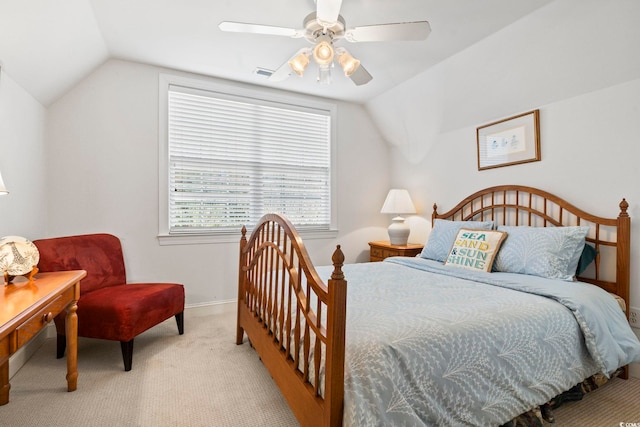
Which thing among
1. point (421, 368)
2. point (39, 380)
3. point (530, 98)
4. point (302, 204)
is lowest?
point (39, 380)

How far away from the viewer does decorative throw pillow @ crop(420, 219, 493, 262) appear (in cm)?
279

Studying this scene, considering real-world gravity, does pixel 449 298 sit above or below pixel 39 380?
above

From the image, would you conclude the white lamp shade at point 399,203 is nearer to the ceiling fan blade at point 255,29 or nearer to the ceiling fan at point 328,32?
the ceiling fan at point 328,32

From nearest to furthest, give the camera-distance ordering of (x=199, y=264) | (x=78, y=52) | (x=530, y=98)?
(x=78, y=52)
(x=530, y=98)
(x=199, y=264)

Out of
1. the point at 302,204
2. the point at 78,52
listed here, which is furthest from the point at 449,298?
the point at 78,52

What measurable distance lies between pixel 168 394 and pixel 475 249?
2301mm

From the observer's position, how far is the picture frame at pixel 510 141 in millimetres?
2686

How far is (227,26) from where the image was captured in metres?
1.79

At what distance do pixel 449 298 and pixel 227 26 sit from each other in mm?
1923

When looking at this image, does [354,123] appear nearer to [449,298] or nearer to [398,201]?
[398,201]

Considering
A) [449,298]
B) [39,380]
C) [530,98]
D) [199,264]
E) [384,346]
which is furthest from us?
[199,264]

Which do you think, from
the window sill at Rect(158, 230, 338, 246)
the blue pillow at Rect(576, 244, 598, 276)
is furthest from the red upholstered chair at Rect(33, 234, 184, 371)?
the blue pillow at Rect(576, 244, 598, 276)

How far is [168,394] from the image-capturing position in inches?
74.4

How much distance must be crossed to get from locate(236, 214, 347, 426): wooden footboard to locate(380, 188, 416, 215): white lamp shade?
Answer: 1.94m
